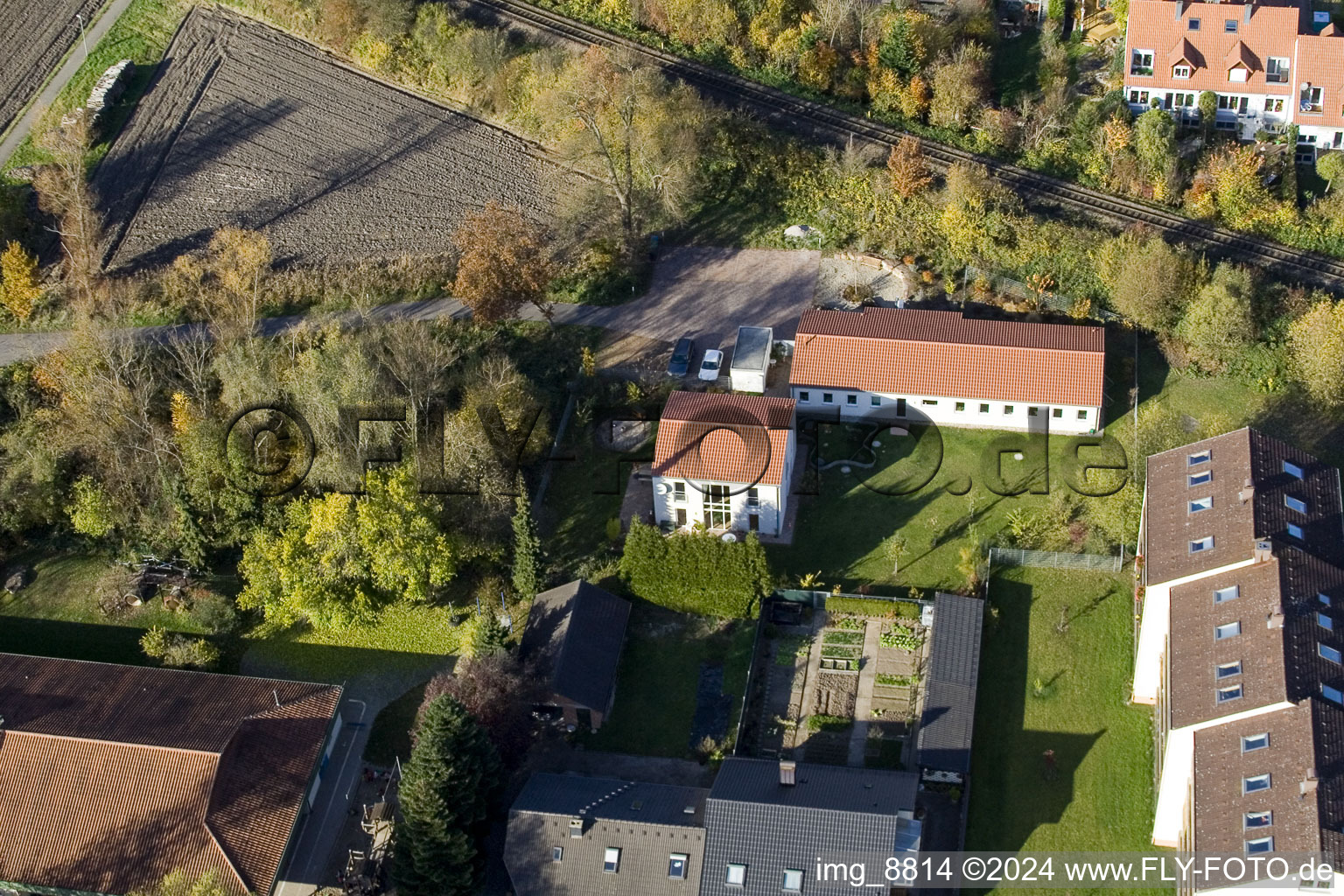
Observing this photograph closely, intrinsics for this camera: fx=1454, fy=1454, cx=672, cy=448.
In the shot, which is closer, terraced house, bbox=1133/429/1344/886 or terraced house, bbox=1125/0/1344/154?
terraced house, bbox=1133/429/1344/886

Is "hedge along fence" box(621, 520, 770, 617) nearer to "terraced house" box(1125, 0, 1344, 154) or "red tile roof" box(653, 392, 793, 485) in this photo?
"red tile roof" box(653, 392, 793, 485)

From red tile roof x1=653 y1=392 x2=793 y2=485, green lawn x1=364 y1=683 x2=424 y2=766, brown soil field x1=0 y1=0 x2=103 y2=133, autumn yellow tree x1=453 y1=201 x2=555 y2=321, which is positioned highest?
brown soil field x1=0 y1=0 x2=103 y2=133

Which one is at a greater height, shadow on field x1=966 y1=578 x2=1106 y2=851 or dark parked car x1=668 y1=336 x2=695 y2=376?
dark parked car x1=668 y1=336 x2=695 y2=376

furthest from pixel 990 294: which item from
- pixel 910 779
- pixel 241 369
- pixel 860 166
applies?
pixel 241 369

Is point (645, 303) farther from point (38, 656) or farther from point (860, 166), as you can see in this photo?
point (38, 656)

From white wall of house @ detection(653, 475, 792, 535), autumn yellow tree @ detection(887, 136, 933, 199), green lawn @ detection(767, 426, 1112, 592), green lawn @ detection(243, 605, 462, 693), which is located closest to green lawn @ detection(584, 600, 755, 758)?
green lawn @ detection(767, 426, 1112, 592)

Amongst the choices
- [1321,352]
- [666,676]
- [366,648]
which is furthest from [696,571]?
[1321,352]
